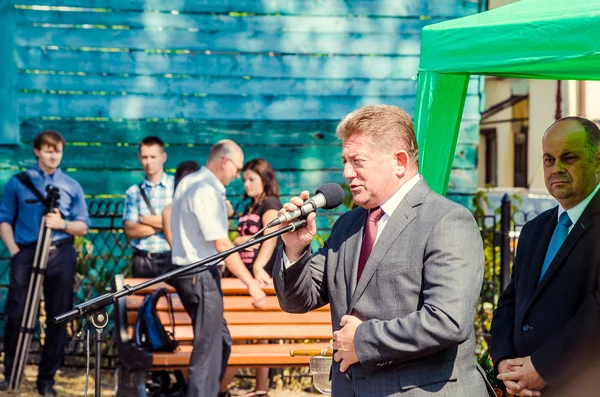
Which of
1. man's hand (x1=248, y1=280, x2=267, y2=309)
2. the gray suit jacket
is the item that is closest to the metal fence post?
man's hand (x1=248, y1=280, x2=267, y2=309)

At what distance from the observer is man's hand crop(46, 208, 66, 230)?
8.46 m

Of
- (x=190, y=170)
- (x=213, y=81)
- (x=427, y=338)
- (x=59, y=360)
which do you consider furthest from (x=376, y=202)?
(x=213, y=81)

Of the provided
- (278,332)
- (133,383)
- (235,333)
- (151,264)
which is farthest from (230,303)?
(151,264)

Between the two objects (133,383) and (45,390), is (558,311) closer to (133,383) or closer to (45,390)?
(133,383)

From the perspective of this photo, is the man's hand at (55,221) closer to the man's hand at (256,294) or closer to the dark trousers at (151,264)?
the dark trousers at (151,264)

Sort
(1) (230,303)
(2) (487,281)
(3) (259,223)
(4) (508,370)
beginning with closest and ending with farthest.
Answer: (4) (508,370) < (1) (230,303) < (3) (259,223) < (2) (487,281)

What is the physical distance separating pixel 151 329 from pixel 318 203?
378 centimetres

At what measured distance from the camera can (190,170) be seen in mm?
8594

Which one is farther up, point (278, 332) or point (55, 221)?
point (55, 221)

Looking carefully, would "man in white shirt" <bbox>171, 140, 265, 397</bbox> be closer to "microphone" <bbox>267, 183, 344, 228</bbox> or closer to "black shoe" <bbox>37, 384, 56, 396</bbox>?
"black shoe" <bbox>37, 384, 56, 396</bbox>

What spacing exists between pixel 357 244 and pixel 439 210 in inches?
13.4

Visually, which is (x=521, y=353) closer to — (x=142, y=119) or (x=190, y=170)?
(x=190, y=170)

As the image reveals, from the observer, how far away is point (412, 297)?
3643mm

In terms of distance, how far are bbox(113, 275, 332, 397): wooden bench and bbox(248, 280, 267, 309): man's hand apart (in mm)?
304
